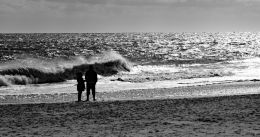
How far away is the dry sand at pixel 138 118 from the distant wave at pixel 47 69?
525 inches

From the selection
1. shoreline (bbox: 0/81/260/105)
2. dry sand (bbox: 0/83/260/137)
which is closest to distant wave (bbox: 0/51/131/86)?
shoreline (bbox: 0/81/260/105)

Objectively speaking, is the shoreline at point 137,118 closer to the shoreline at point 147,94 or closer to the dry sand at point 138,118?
the dry sand at point 138,118

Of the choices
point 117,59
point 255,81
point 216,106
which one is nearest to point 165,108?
point 216,106

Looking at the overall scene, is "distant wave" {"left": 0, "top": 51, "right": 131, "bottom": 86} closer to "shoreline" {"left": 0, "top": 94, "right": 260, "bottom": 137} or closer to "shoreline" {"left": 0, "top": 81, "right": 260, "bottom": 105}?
"shoreline" {"left": 0, "top": 81, "right": 260, "bottom": 105}

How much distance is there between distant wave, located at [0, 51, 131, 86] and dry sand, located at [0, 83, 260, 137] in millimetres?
13347

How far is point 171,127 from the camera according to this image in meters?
11.1

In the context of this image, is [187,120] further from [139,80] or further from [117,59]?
[117,59]

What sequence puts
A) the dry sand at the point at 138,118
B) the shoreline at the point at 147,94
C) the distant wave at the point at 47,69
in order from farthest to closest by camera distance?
1. the distant wave at the point at 47,69
2. the shoreline at the point at 147,94
3. the dry sand at the point at 138,118

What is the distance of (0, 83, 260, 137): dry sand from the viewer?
10672mm

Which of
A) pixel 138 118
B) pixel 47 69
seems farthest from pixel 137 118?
pixel 47 69

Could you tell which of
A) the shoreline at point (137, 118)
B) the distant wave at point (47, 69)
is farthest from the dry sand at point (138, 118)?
the distant wave at point (47, 69)

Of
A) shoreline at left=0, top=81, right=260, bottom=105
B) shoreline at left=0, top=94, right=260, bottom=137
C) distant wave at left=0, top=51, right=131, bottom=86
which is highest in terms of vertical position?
distant wave at left=0, top=51, right=131, bottom=86

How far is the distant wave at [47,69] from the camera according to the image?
2959 cm

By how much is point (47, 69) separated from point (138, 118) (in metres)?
21.2
